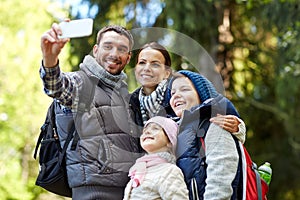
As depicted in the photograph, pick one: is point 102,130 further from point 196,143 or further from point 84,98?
point 196,143

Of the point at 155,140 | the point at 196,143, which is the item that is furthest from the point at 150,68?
the point at 196,143

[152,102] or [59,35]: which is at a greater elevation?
[59,35]

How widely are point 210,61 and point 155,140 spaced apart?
5493 mm

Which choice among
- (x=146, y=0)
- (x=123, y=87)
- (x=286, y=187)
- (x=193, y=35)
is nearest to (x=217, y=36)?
(x=193, y=35)

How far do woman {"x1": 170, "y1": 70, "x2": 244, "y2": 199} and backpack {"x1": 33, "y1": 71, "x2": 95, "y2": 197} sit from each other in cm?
45

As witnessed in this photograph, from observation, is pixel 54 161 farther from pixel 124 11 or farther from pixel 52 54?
pixel 124 11

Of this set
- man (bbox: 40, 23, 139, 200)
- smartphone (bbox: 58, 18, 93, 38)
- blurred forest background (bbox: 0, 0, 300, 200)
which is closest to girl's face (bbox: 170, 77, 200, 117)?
man (bbox: 40, 23, 139, 200)

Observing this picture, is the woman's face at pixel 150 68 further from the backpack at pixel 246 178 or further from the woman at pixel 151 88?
the backpack at pixel 246 178

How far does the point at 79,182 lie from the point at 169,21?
6358 millimetres

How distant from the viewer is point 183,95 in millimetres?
3385

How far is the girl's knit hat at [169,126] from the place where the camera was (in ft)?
10.9

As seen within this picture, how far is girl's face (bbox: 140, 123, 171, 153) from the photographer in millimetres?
3311

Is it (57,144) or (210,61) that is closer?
(57,144)

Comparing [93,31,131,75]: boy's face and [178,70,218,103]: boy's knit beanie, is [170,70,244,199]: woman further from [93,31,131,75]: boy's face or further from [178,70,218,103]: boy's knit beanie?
[93,31,131,75]: boy's face
